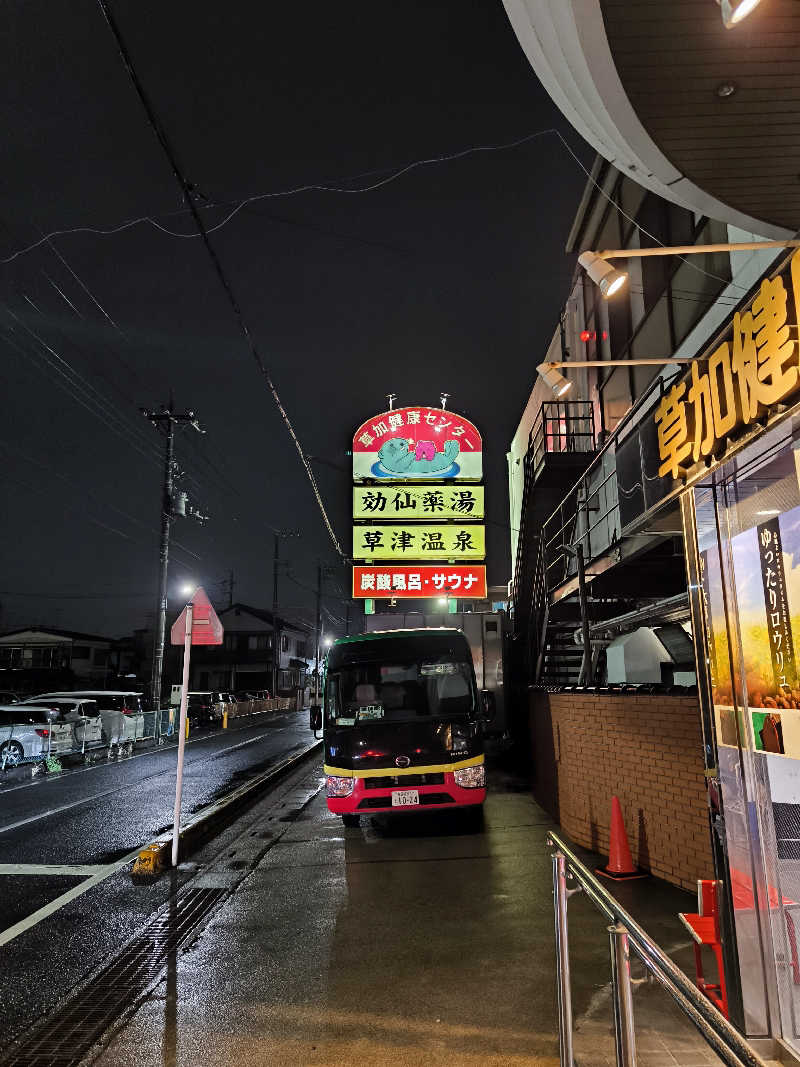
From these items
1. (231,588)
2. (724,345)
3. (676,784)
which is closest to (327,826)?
(676,784)

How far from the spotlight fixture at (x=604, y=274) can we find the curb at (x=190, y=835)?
7551 millimetres

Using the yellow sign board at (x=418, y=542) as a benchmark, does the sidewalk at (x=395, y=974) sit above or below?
below

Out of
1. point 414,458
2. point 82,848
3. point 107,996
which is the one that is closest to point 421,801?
point 82,848

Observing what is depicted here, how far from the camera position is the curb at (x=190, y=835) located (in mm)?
7500

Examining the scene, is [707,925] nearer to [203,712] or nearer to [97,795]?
[97,795]

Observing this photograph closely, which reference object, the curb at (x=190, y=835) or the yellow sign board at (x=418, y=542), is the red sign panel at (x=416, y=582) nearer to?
the yellow sign board at (x=418, y=542)

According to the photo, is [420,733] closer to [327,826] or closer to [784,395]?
[327,826]

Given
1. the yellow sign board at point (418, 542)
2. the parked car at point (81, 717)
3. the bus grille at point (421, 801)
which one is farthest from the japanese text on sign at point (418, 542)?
the parked car at point (81, 717)

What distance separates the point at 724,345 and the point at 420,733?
6.82m

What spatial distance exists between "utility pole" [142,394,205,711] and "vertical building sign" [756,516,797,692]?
80.7ft

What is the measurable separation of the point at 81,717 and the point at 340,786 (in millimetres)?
13489

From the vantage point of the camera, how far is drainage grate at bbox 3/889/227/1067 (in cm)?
389

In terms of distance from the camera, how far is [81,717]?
1941 centimetres

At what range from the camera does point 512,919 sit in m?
5.86
